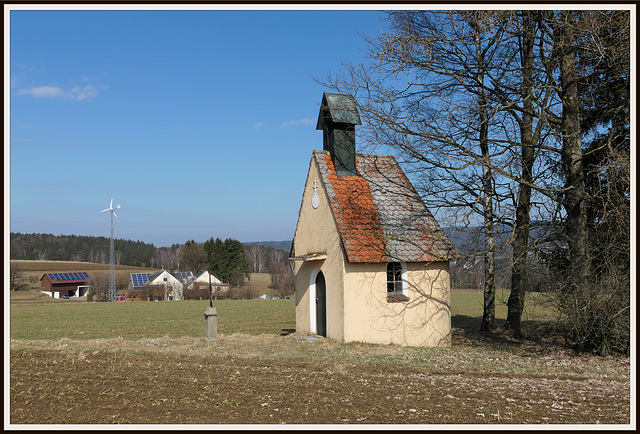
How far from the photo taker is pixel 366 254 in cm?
1488

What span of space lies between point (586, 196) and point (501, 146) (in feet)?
9.18

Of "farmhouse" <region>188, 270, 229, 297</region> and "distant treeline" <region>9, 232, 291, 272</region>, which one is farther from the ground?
"distant treeline" <region>9, 232, 291, 272</region>

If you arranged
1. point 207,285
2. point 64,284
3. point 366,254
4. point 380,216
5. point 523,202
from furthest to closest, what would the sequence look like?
point 64,284 < point 207,285 < point 523,202 < point 380,216 < point 366,254

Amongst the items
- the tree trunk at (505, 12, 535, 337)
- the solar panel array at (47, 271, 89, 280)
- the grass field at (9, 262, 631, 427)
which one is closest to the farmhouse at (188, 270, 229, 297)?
the solar panel array at (47, 271, 89, 280)

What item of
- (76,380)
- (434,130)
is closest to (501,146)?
(434,130)

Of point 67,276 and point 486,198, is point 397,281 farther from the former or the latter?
point 67,276

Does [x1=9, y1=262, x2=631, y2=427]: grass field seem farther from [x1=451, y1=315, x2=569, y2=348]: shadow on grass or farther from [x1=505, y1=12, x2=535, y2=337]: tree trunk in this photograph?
[x1=505, y1=12, x2=535, y2=337]: tree trunk

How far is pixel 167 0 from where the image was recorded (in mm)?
7512

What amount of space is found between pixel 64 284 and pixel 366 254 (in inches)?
3132

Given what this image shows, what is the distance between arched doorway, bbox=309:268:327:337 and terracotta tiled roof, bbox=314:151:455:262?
2.42m

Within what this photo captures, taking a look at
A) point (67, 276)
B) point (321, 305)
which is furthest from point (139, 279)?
point (321, 305)

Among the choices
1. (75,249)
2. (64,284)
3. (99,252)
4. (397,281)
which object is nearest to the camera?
(397,281)

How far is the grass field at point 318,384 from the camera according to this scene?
22.8ft

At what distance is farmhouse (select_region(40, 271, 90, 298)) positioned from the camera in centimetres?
7950
